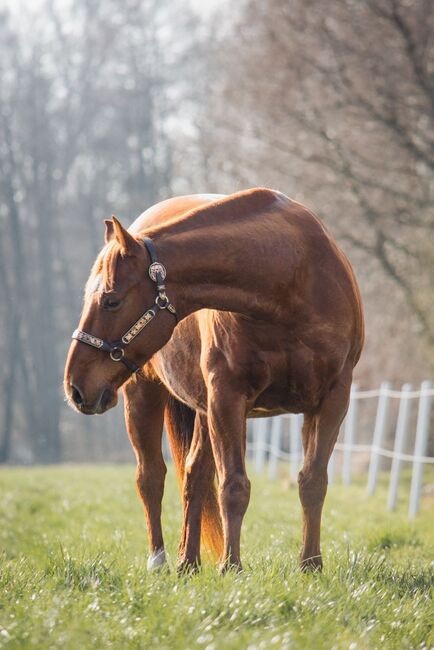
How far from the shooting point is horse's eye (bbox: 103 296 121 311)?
496 cm

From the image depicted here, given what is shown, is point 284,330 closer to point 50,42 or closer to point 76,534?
point 76,534

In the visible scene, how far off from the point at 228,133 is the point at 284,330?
57.1 ft

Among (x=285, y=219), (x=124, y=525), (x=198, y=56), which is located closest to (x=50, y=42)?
(x=198, y=56)

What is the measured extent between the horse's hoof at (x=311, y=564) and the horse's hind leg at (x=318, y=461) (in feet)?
0.10

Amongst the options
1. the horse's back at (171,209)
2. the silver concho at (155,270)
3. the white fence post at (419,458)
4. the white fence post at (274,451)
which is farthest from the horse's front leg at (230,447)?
the white fence post at (274,451)

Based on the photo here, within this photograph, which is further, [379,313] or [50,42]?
[50,42]

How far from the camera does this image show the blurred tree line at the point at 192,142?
17.8 m

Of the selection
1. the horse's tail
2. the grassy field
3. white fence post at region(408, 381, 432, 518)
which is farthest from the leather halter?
white fence post at region(408, 381, 432, 518)

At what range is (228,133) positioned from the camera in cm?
2239

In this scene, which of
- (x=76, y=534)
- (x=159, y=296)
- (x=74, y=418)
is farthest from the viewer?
(x=74, y=418)

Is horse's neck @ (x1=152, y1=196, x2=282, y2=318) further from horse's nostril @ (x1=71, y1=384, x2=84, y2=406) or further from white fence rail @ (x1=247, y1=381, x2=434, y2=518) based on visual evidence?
white fence rail @ (x1=247, y1=381, x2=434, y2=518)

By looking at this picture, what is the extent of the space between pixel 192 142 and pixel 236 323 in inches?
744

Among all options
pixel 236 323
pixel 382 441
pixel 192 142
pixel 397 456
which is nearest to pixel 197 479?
pixel 236 323

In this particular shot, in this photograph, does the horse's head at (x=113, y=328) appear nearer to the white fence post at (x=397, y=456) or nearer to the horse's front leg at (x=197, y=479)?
the horse's front leg at (x=197, y=479)
